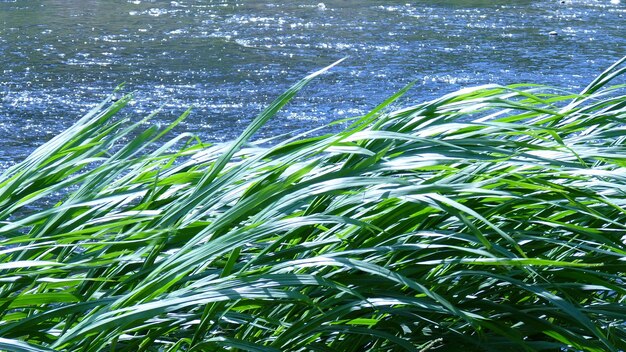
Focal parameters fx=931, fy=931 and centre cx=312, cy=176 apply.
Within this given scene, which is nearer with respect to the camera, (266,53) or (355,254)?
(355,254)

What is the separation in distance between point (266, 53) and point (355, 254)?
17.4 ft

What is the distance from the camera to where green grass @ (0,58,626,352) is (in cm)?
98

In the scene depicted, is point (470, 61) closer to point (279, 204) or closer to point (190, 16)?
point (190, 16)

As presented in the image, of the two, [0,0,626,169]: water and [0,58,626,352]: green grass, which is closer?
[0,58,626,352]: green grass

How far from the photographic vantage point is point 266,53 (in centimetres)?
631

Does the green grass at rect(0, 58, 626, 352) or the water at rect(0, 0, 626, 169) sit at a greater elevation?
the green grass at rect(0, 58, 626, 352)

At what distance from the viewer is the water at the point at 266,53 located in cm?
495

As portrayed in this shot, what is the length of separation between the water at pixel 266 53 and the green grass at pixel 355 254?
290 centimetres

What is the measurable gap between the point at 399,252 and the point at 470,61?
4970 millimetres

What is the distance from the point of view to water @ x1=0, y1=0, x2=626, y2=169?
16.2 feet

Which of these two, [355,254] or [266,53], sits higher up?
[355,254]

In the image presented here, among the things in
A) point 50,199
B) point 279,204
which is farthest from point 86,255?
point 50,199

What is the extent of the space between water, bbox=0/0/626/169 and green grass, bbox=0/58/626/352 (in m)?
2.90

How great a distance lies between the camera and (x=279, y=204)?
1021mm
